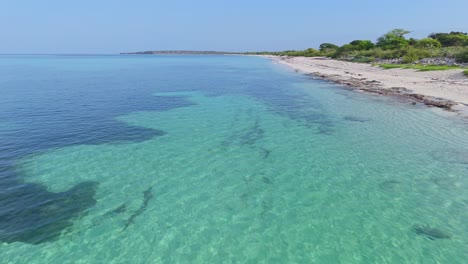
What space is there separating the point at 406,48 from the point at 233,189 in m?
74.2

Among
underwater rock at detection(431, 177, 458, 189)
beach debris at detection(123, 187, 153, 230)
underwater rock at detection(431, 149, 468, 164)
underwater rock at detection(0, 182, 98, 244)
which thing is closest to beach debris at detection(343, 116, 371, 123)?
underwater rock at detection(431, 149, 468, 164)

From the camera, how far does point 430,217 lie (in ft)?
32.2

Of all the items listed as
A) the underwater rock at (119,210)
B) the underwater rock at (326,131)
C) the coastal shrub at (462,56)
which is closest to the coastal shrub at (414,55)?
the coastal shrub at (462,56)

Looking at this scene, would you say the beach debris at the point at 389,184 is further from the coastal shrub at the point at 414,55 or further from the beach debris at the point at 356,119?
the coastal shrub at the point at 414,55

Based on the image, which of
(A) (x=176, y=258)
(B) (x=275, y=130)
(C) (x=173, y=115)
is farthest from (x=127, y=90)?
(A) (x=176, y=258)

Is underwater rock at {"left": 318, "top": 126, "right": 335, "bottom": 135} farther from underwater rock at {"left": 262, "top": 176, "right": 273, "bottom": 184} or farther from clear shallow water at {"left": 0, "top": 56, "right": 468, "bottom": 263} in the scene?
underwater rock at {"left": 262, "top": 176, "right": 273, "bottom": 184}

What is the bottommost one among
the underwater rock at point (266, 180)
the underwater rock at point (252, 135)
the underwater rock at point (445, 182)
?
the underwater rock at point (252, 135)

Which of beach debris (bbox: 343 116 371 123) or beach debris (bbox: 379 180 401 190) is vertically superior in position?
beach debris (bbox: 379 180 401 190)

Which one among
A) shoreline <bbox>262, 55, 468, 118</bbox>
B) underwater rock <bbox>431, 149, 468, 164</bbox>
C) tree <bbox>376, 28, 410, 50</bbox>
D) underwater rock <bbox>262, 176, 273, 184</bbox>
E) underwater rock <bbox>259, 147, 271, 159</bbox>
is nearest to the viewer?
underwater rock <bbox>262, 176, 273, 184</bbox>

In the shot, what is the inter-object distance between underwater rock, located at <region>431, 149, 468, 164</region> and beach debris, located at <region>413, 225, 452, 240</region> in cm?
708

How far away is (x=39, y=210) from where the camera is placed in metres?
10.1

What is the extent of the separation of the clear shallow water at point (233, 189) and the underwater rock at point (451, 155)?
0.11 m

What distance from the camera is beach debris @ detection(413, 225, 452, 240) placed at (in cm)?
885

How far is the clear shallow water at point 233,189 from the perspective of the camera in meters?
8.38
